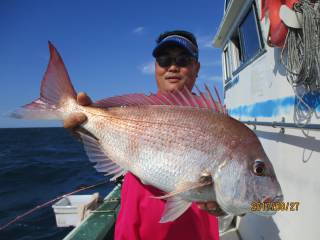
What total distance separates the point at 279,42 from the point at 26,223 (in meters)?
8.55

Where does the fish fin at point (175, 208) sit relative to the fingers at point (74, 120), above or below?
below

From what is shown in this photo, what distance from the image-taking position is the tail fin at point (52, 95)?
2.01m

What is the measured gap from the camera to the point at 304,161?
253cm

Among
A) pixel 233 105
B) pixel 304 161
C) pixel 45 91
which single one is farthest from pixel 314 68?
pixel 233 105

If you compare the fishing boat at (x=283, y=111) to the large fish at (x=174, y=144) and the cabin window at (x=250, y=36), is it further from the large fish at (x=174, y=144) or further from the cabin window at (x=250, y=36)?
the large fish at (x=174, y=144)

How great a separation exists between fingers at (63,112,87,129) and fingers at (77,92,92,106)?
0.09 meters

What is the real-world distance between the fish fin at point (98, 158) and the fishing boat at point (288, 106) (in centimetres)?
86

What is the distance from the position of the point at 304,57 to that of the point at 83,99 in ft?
5.50

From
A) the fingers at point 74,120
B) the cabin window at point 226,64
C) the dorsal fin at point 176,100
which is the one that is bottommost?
the fingers at point 74,120

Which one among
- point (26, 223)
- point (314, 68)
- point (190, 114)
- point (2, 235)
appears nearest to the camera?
point (190, 114)

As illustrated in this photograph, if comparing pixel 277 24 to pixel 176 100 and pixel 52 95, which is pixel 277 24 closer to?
pixel 176 100

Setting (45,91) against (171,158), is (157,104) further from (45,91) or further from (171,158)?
(45,91)

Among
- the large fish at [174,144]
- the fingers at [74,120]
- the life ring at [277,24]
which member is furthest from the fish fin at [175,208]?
the life ring at [277,24]

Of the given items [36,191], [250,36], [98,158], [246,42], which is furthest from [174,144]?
[36,191]
